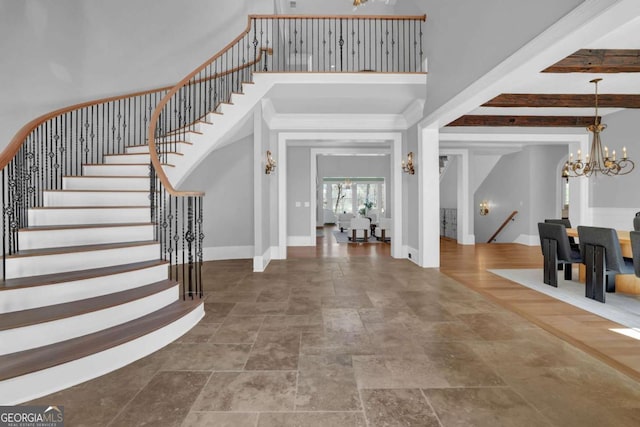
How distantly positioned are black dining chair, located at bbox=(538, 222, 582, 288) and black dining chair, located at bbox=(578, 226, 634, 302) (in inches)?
8.7

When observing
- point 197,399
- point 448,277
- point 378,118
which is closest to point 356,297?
point 448,277

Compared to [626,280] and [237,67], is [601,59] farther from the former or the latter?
[237,67]

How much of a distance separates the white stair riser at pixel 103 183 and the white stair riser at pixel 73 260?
55.3 inches

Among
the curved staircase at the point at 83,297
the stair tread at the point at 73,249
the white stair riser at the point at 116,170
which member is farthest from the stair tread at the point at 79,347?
the white stair riser at the point at 116,170

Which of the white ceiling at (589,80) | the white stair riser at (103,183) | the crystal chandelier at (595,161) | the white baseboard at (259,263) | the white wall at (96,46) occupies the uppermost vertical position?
the white wall at (96,46)

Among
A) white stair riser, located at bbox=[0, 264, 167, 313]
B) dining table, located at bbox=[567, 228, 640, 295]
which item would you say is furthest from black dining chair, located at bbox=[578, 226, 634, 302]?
white stair riser, located at bbox=[0, 264, 167, 313]

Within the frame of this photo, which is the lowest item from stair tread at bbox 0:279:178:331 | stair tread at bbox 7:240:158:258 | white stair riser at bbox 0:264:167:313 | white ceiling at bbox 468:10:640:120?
stair tread at bbox 0:279:178:331

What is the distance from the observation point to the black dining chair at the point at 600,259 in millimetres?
3537

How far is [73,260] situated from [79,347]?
3.46 feet

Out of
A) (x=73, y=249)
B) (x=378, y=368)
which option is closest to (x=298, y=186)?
(x=73, y=249)

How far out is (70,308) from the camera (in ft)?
7.82

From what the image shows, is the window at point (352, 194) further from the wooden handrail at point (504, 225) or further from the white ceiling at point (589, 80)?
the white ceiling at point (589, 80)

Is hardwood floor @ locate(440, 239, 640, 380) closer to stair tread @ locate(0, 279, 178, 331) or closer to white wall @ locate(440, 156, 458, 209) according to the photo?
stair tread @ locate(0, 279, 178, 331)

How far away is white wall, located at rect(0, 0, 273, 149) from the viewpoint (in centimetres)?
414
